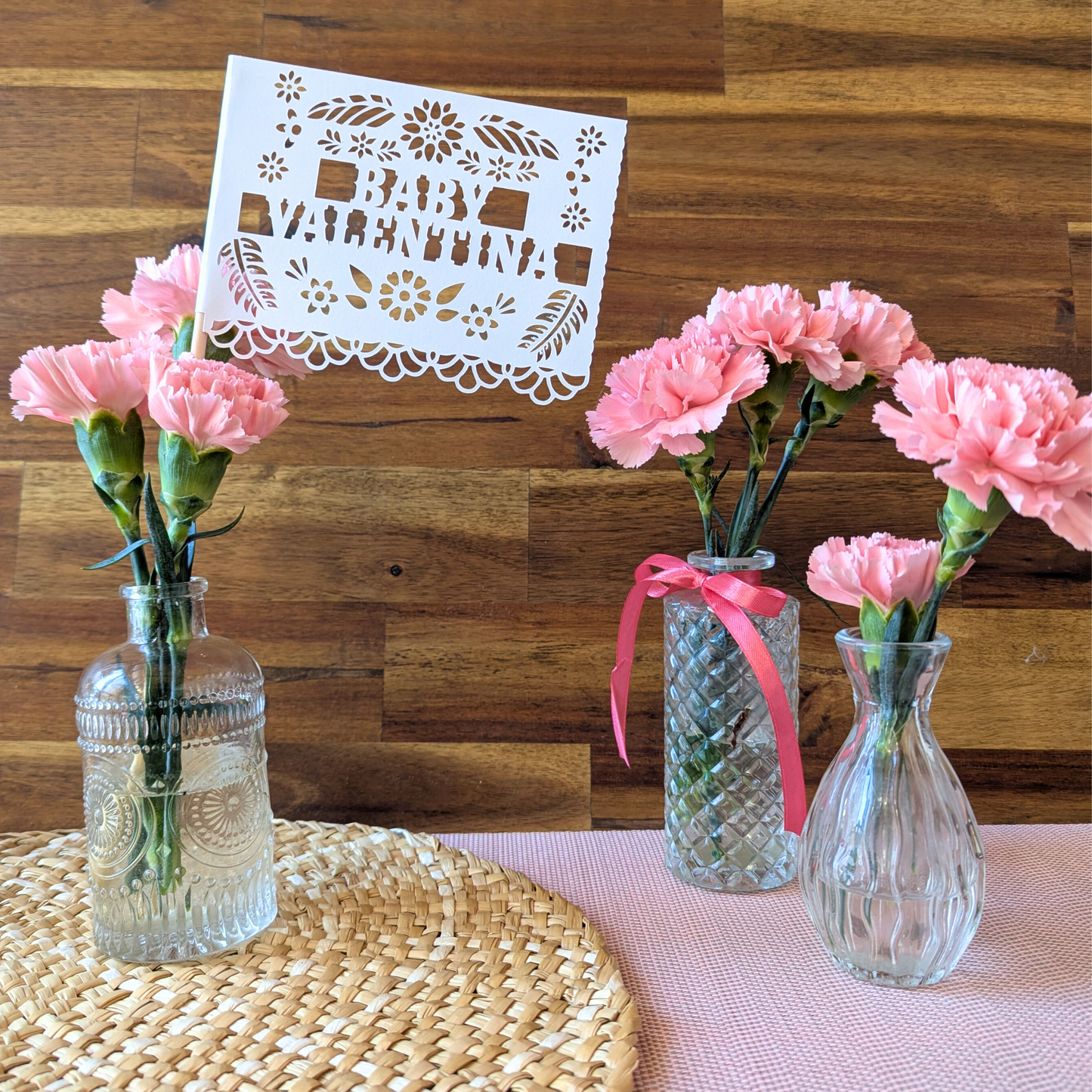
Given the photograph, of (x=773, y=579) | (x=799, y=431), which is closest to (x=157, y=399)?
(x=799, y=431)

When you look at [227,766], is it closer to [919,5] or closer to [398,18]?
[398,18]

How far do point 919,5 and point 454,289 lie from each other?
2.00ft

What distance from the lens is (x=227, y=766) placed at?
0.74 meters

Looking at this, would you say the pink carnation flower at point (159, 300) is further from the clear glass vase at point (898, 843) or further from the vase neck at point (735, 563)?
the clear glass vase at point (898, 843)

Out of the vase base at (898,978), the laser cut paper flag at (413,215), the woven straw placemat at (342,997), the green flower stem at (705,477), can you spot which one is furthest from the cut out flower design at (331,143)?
the vase base at (898,978)

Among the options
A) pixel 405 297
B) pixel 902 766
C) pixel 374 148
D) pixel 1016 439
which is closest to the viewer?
pixel 1016 439

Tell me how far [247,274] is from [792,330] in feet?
1.52

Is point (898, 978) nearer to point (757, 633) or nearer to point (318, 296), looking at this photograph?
point (757, 633)

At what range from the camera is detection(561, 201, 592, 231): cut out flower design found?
893 mm

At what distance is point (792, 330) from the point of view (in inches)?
28.7

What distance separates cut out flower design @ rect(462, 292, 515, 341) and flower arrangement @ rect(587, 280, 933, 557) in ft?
0.51

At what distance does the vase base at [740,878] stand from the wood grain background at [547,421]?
17 cm

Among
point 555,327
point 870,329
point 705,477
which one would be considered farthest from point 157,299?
point 870,329

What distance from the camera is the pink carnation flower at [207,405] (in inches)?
25.6
